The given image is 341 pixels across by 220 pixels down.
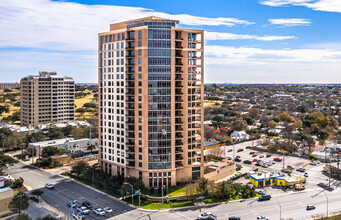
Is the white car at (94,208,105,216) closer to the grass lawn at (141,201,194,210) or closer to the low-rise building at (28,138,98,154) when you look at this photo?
the grass lawn at (141,201,194,210)

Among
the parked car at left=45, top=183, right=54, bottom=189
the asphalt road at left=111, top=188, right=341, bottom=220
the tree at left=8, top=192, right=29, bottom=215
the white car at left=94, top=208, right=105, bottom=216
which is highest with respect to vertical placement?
the tree at left=8, top=192, right=29, bottom=215

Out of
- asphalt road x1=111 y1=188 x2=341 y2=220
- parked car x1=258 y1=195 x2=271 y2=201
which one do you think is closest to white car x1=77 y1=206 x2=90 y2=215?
asphalt road x1=111 y1=188 x2=341 y2=220

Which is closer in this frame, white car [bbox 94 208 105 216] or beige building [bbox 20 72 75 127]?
white car [bbox 94 208 105 216]

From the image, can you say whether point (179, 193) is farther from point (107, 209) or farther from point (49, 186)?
point (49, 186)

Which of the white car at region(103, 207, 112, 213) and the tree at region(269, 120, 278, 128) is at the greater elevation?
the tree at region(269, 120, 278, 128)

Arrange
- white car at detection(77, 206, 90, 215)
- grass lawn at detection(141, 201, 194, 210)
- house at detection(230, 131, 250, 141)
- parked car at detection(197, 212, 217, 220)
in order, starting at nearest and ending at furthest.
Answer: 1. parked car at detection(197, 212, 217, 220)
2. white car at detection(77, 206, 90, 215)
3. grass lawn at detection(141, 201, 194, 210)
4. house at detection(230, 131, 250, 141)

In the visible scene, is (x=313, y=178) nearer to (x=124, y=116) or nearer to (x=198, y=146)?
(x=198, y=146)

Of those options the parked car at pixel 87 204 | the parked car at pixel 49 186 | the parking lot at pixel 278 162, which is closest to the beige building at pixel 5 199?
the parked car at pixel 49 186
